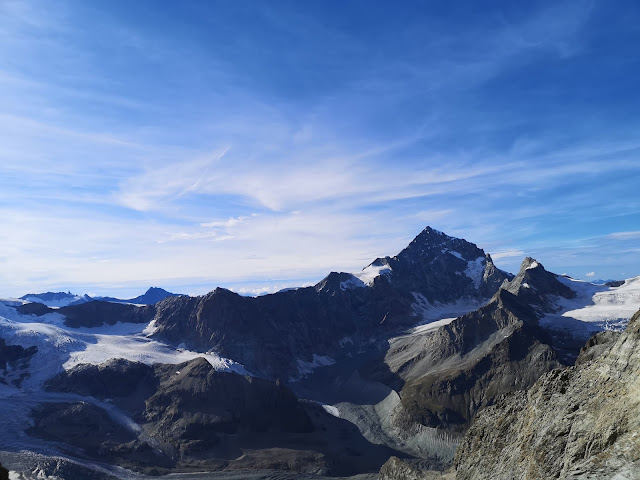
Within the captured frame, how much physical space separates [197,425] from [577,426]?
472 ft

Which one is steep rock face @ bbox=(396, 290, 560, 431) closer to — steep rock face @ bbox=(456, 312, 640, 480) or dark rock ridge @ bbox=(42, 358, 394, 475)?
dark rock ridge @ bbox=(42, 358, 394, 475)

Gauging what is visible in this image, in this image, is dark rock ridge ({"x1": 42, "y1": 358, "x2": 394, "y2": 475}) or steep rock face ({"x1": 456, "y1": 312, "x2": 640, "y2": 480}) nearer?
steep rock face ({"x1": 456, "y1": 312, "x2": 640, "y2": 480})

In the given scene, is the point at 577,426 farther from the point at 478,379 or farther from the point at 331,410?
the point at 331,410

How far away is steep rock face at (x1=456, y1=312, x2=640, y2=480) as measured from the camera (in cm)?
2459

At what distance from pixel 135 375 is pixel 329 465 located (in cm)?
10140

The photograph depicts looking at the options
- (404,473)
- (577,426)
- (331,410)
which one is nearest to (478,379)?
(331,410)

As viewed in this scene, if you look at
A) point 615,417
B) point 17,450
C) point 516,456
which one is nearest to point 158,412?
point 17,450

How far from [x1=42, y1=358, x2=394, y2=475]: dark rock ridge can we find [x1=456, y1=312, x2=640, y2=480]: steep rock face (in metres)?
96.1

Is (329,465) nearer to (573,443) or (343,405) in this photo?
(343,405)

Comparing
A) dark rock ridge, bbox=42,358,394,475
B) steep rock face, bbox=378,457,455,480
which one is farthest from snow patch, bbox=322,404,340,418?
steep rock face, bbox=378,457,455,480

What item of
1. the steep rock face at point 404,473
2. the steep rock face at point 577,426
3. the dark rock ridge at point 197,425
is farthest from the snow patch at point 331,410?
the steep rock face at point 577,426

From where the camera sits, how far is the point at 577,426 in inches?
1139

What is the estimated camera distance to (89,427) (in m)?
149

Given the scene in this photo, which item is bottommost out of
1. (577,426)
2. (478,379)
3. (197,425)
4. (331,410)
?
(331,410)
